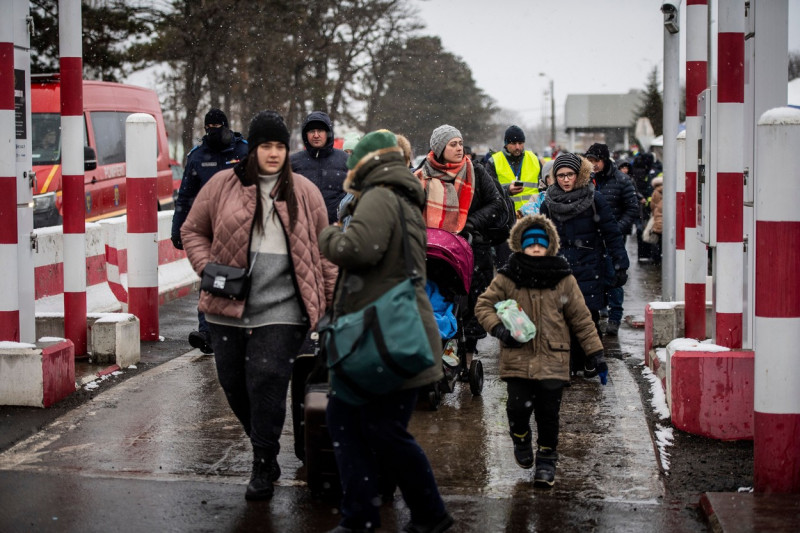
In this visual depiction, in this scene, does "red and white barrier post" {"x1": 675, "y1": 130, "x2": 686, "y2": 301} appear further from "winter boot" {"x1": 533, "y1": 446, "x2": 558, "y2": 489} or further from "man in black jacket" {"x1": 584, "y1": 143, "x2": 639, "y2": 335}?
"winter boot" {"x1": 533, "y1": 446, "x2": 558, "y2": 489}

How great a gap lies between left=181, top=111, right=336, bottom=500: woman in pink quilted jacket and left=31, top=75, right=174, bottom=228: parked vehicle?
9.44m

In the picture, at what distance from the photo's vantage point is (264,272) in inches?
202

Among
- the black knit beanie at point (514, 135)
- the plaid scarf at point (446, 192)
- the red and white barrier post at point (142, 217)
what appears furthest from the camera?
the black knit beanie at point (514, 135)

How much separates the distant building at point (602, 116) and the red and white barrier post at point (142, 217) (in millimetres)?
70732

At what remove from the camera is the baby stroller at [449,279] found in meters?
6.93

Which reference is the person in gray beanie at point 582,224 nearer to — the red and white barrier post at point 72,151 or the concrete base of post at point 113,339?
the concrete base of post at point 113,339

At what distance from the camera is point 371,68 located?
152 feet

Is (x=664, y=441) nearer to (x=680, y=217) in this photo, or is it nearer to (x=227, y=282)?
(x=227, y=282)

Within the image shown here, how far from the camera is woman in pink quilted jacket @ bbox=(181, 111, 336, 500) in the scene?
16.8 ft

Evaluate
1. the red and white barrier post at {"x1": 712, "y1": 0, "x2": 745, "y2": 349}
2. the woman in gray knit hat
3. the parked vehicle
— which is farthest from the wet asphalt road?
the parked vehicle

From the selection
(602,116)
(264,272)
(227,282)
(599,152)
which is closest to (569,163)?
(599,152)

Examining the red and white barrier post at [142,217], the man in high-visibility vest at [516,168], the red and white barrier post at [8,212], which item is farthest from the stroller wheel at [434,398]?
the man in high-visibility vest at [516,168]

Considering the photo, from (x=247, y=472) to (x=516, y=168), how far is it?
638 centimetres

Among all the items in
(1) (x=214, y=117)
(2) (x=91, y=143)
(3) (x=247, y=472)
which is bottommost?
(3) (x=247, y=472)
